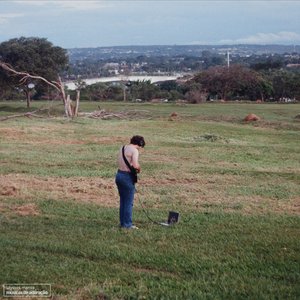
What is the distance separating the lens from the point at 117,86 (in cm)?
6725

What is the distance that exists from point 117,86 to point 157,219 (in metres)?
58.3

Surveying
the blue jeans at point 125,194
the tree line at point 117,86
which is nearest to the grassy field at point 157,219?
the blue jeans at point 125,194

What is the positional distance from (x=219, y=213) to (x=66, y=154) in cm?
947

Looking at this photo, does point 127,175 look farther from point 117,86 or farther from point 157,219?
point 117,86

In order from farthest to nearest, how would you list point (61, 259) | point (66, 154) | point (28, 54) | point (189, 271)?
point (28, 54) < point (66, 154) < point (61, 259) < point (189, 271)

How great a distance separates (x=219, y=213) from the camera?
10117mm

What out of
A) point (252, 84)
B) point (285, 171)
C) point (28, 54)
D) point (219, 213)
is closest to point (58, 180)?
point (219, 213)

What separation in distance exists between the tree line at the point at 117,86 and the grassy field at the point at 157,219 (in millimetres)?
25773

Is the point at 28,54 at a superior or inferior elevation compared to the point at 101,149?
superior

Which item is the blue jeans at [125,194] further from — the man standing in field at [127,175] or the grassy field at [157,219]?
the grassy field at [157,219]

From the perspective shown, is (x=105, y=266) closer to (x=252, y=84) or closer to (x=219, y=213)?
(x=219, y=213)

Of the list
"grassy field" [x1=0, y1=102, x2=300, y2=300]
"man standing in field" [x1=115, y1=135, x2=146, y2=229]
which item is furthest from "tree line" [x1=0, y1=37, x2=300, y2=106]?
"man standing in field" [x1=115, y1=135, x2=146, y2=229]

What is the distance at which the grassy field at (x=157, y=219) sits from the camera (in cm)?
624

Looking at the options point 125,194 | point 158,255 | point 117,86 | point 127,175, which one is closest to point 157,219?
point 125,194
